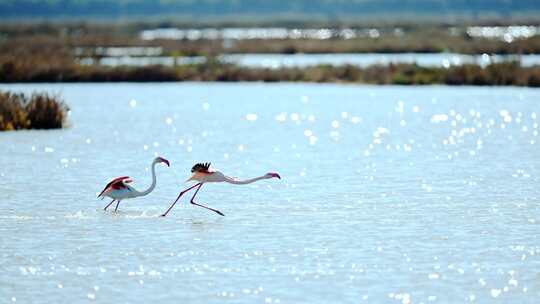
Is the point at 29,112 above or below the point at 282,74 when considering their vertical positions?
below

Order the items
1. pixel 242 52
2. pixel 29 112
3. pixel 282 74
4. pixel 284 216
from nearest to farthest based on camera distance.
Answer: pixel 284 216, pixel 29 112, pixel 282 74, pixel 242 52

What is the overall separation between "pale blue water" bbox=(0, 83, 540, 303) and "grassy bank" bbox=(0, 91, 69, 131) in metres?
0.44

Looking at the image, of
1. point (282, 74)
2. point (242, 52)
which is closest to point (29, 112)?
point (282, 74)

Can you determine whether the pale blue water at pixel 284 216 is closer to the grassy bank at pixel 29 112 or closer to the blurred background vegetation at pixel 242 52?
the grassy bank at pixel 29 112

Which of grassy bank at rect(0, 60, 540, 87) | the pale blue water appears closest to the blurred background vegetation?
grassy bank at rect(0, 60, 540, 87)

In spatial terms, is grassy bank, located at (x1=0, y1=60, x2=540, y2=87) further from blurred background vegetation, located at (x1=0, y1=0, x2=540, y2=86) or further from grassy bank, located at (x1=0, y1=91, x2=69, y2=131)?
grassy bank, located at (x1=0, y1=91, x2=69, y2=131)

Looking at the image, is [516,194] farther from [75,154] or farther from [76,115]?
[76,115]

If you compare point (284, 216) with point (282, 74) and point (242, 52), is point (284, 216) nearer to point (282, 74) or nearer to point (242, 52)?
point (282, 74)

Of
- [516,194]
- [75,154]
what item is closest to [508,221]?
[516,194]

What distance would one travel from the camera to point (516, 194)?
1514 centimetres

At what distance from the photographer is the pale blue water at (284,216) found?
397 inches

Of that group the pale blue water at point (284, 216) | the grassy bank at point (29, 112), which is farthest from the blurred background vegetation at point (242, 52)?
the grassy bank at point (29, 112)

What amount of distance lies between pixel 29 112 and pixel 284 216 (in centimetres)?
1185

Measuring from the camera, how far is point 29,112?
2434cm
